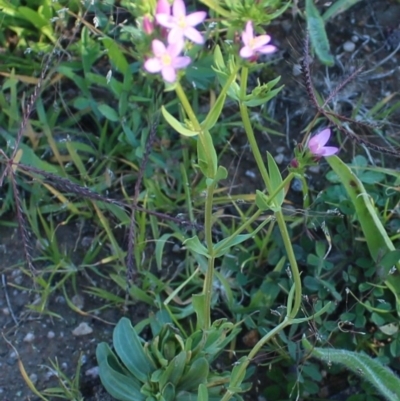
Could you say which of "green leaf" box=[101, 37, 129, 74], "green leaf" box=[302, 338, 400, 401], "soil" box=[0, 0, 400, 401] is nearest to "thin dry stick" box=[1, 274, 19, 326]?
"soil" box=[0, 0, 400, 401]

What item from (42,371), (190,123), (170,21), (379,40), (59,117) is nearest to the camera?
(170,21)

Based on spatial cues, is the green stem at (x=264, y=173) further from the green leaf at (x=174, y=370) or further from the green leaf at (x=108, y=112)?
the green leaf at (x=108, y=112)

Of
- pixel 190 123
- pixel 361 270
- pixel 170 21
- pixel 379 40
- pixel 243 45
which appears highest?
pixel 170 21

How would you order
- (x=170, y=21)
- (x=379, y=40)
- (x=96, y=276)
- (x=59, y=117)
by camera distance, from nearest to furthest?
(x=170, y=21) < (x=96, y=276) < (x=59, y=117) < (x=379, y=40)

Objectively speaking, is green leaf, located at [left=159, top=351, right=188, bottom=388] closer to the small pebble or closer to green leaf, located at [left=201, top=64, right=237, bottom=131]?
the small pebble

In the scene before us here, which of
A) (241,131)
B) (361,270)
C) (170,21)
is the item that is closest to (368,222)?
(361,270)

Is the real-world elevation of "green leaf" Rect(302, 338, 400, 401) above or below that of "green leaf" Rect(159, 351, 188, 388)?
below

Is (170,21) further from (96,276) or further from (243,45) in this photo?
(96,276)
